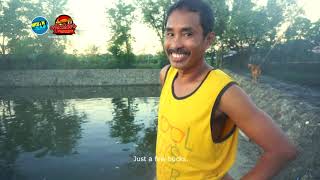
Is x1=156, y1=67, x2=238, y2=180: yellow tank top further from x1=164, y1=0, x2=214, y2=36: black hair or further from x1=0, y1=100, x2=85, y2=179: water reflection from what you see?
x1=0, y1=100, x2=85, y2=179: water reflection

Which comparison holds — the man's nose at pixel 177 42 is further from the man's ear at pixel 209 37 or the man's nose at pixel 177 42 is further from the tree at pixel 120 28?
the tree at pixel 120 28

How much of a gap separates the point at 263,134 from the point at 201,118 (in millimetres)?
370

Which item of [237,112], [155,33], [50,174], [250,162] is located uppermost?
[155,33]

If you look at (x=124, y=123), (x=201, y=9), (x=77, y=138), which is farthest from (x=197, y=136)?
(x=124, y=123)

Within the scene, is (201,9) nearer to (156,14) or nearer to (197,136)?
(197,136)

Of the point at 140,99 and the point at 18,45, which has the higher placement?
→ the point at 18,45

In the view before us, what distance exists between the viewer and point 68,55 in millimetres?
49750

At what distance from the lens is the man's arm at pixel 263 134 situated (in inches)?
63.9

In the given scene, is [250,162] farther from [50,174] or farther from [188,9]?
[50,174]

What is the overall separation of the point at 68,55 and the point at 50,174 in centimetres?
3959

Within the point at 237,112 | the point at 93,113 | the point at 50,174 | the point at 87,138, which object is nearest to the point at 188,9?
the point at 237,112

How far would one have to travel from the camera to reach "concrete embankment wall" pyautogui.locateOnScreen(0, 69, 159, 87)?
145 feet

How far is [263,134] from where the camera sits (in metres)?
1.63

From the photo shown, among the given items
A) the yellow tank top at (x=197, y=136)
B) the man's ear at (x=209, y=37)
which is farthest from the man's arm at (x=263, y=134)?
the man's ear at (x=209, y=37)
